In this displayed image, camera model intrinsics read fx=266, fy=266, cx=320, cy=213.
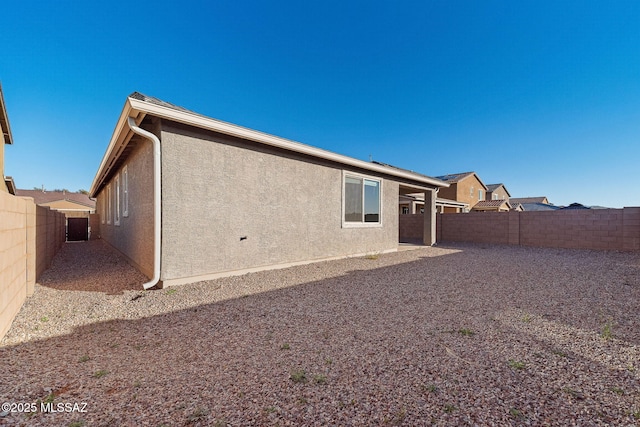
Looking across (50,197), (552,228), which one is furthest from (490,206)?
(50,197)

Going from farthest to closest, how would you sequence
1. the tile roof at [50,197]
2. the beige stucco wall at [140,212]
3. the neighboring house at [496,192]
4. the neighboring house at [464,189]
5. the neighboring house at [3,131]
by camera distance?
the neighboring house at [496,192]
the tile roof at [50,197]
the neighboring house at [464,189]
the neighboring house at [3,131]
the beige stucco wall at [140,212]

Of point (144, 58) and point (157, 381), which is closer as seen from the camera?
point (157, 381)

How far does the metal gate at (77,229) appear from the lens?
50.9 feet

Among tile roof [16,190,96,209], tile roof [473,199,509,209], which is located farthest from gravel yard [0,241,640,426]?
tile roof [16,190,96,209]

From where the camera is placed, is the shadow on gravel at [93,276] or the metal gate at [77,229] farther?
the metal gate at [77,229]

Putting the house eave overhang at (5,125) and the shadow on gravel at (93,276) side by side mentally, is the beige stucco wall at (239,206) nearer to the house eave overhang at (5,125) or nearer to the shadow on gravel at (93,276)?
the shadow on gravel at (93,276)

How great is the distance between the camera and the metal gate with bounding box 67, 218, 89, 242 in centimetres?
1552

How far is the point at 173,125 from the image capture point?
4.82m

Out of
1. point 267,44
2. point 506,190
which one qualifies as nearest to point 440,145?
point 267,44

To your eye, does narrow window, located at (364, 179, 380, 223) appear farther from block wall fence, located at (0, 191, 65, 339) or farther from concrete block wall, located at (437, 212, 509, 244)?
block wall fence, located at (0, 191, 65, 339)

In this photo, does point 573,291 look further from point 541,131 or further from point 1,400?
point 541,131

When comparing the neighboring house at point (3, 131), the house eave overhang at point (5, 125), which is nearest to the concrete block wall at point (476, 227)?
the neighboring house at point (3, 131)

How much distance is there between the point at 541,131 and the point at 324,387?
18413 millimetres

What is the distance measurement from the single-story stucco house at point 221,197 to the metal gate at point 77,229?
9.98 m
